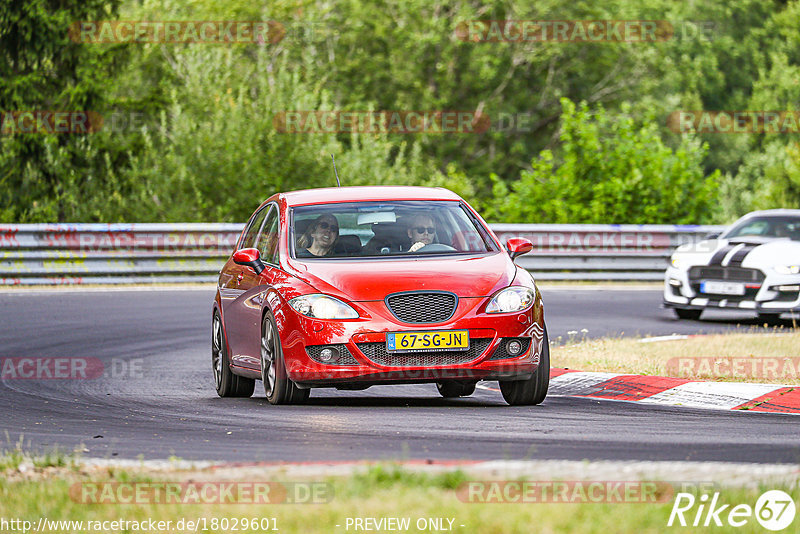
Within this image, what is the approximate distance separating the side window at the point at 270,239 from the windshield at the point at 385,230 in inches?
7.5

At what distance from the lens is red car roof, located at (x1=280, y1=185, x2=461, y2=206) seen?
1059 cm

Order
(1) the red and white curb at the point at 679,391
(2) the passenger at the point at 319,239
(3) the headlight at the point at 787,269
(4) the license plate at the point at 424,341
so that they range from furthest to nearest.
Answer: (3) the headlight at the point at 787,269, (2) the passenger at the point at 319,239, (1) the red and white curb at the point at 679,391, (4) the license plate at the point at 424,341

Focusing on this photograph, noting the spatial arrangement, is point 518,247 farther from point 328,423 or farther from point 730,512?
point 730,512

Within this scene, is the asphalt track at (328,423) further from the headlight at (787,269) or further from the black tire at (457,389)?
the headlight at (787,269)

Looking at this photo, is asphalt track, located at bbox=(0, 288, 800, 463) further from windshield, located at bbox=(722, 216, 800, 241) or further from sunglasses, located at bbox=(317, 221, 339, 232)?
windshield, located at bbox=(722, 216, 800, 241)

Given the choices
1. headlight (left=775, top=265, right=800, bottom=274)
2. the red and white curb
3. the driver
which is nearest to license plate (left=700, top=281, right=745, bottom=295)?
headlight (left=775, top=265, right=800, bottom=274)

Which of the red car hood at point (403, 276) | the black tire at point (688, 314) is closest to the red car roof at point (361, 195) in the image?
the red car hood at point (403, 276)

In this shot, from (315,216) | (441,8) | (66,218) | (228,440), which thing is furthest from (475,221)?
(441,8)

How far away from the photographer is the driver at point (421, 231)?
10180mm

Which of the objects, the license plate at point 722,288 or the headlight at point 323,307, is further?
the license plate at point 722,288

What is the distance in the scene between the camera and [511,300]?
30.9 ft

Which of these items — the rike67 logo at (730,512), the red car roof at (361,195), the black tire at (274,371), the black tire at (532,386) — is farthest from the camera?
the red car roof at (361,195)

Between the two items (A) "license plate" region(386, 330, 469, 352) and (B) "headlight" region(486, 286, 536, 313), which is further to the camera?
(B) "headlight" region(486, 286, 536, 313)

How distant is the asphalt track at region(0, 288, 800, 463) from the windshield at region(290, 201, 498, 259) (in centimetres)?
109
